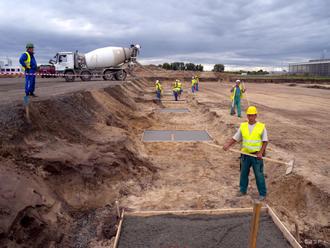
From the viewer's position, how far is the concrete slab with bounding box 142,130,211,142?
10297mm

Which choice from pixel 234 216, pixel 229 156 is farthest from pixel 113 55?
pixel 234 216

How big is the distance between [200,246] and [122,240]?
1.07 m

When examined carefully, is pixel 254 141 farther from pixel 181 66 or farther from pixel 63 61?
pixel 181 66

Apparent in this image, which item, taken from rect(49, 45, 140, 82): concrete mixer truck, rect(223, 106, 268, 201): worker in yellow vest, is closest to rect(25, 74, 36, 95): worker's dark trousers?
rect(223, 106, 268, 201): worker in yellow vest

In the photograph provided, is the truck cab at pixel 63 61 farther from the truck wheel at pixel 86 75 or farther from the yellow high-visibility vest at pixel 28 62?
the yellow high-visibility vest at pixel 28 62

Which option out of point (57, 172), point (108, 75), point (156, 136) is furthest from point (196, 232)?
point (108, 75)

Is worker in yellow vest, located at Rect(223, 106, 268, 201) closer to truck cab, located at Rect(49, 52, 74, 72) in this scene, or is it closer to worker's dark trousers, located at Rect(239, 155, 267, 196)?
worker's dark trousers, located at Rect(239, 155, 267, 196)

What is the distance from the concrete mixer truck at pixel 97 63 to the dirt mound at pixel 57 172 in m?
17.4

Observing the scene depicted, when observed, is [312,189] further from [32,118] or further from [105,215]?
[32,118]

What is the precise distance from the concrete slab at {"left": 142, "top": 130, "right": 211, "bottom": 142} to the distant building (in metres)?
76.2

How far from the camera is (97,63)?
86.9 feet

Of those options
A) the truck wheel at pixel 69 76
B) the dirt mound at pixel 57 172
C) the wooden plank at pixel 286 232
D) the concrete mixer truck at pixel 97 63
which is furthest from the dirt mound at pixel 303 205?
the truck wheel at pixel 69 76

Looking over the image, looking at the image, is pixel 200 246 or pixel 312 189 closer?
pixel 200 246

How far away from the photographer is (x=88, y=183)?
18.3ft
